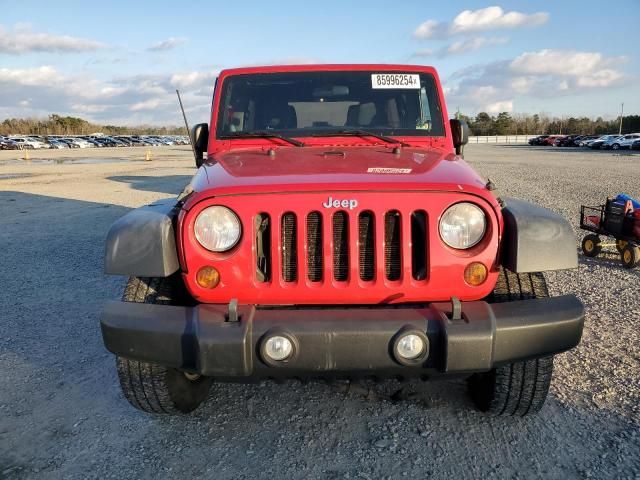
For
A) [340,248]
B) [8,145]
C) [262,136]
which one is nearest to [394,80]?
[262,136]

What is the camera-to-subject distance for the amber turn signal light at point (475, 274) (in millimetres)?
2344

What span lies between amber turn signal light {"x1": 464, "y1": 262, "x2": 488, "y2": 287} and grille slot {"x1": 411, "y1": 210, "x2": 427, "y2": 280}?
0.20m

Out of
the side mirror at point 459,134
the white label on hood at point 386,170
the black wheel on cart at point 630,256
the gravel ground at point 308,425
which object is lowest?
the gravel ground at point 308,425

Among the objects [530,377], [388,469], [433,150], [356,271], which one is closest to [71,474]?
[388,469]

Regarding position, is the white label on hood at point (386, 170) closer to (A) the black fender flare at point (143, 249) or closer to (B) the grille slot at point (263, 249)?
(B) the grille slot at point (263, 249)

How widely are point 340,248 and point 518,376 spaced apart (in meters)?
1.17

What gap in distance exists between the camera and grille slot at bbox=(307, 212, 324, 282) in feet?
7.70

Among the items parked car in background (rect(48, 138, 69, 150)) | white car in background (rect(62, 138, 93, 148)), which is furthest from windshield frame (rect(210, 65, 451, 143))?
white car in background (rect(62, 138, 93, 148))

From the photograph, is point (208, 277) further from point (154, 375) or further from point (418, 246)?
point (418, 246)

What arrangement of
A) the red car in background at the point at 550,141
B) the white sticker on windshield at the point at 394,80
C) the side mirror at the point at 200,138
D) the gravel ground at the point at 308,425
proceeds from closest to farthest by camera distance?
1. the gravel ground at the point at 308,425
2. the white sticker on windshield at the point at 394,80
3. the side mirror at the point at 200,138
4. the red car in background at the point at 550,141

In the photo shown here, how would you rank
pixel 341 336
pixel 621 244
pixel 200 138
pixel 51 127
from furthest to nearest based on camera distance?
pixel 51 127 < pixel 621 244 < pixel 200 138 < pixel 341 336

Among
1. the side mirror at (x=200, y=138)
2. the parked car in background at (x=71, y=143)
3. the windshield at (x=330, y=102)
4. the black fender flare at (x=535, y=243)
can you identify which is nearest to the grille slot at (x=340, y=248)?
the black fender flare at (x=535, y=243)

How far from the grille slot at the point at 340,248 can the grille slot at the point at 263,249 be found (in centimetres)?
31

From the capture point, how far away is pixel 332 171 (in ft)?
8.40
